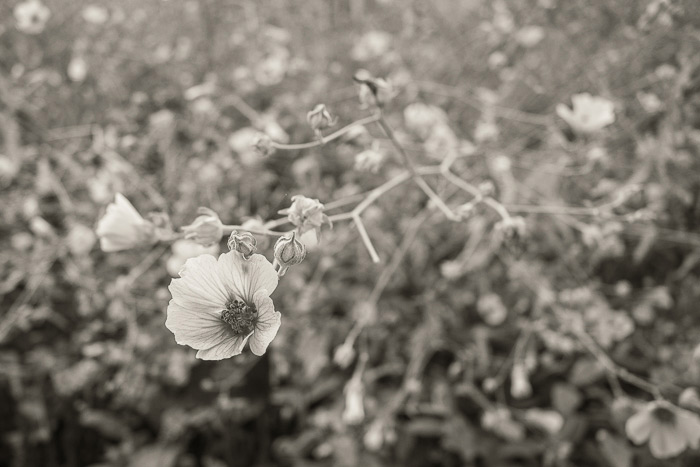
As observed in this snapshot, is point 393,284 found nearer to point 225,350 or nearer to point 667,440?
point 667,440

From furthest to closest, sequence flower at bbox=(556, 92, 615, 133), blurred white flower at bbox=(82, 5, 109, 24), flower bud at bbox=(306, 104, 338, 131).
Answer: blurred white flower at bbox=(82, 5, 109, 24), flower at bbox=(556, 92, 615, 133), flower bud at bbox=(306, 104, 338, 131)

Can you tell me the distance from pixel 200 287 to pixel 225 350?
0.09 m

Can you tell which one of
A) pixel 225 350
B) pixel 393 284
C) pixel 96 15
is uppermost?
pixel 96 15

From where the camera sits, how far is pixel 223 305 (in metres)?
0.67

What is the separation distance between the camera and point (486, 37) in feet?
6.92

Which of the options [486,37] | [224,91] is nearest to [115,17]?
[224,91]

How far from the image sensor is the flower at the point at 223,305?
1.99 feet

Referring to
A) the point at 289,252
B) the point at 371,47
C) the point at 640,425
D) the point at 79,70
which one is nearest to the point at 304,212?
the point at 289,252

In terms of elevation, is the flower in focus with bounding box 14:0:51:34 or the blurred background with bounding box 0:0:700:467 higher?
the flower in focus with bounding box 14:0:51:34

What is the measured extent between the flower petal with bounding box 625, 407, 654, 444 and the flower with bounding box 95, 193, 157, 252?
968 millimetres

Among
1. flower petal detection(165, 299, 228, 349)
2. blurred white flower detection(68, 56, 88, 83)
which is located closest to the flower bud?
flower petal detection(165, 299, 228, 349)

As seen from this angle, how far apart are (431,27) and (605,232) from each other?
1.58 meters

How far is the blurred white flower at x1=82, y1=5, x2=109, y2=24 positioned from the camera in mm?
2150

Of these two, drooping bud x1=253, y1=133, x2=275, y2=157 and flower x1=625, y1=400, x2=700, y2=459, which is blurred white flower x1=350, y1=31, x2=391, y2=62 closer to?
drooping bud x1=253, y1=133, x2=275, y2=157
